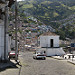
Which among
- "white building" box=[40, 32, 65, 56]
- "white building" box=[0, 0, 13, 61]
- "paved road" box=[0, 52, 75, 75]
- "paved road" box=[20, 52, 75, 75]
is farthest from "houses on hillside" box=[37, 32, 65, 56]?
"paved road" box=[0, 52, 75, 75]

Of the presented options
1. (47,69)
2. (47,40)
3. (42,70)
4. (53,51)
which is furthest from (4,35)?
(47,40)

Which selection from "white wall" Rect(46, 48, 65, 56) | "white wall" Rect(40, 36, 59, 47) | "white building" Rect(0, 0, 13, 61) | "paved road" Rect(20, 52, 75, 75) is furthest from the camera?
"white wall" Rect(40, 36, 59, 47)

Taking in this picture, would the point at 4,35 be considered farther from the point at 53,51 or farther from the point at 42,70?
the point at 53,51

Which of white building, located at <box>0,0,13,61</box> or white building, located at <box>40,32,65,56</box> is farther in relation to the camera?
white building, located at <box>40,32,65,56</box>

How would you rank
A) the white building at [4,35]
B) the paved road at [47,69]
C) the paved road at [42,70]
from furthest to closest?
the white building at [4,35]
the paved road at [47,69]
the paved road at [42,70]

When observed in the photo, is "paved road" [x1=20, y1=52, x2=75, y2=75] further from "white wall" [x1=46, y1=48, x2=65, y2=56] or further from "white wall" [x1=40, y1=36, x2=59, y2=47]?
"white wall" [x1=40, y1=36, x2=59, y2=47]

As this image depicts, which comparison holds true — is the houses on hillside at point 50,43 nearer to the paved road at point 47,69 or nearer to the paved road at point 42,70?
the paved road at point 47,69

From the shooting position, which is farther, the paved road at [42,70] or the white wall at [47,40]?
the white wall at [47,40]

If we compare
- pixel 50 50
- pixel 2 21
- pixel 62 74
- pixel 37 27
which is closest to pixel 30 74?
pixel 62 74

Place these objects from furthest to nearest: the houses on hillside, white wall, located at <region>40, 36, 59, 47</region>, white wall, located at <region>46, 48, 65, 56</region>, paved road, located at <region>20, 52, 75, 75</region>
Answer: white wall, located at <region>40, 36, 59, 47</region>, the houses on hillside, white wall, located at <region>46, 48, 65, 56</region>, paved road, located at <region>20, 52, 75, 75</region>

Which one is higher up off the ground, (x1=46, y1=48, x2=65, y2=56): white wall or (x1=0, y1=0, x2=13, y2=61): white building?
(x1=0, y1=0, x2=13, y2=61): white building

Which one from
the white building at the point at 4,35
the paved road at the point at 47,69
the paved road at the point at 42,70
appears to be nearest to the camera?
the paved road at the point at 42,70

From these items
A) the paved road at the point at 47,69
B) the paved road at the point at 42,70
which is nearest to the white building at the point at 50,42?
the paved road at the point at 47,69

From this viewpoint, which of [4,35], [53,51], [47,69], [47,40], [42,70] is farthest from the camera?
[47,40]
